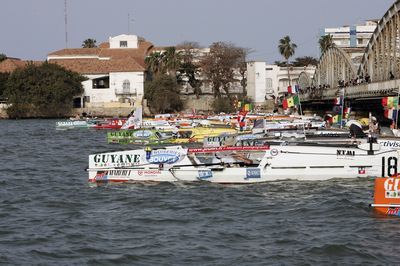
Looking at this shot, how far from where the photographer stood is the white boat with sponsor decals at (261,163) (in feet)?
94.6

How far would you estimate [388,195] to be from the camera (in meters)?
21.4

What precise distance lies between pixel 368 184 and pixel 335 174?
1.36m

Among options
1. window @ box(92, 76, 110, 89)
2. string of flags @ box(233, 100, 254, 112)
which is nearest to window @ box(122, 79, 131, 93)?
window @ box(92, 76, 110, 89)

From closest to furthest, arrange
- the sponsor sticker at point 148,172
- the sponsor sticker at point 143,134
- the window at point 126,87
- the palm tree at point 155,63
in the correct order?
the sponsor sticker at point 148,172
the sponsor sticker at point 143,134
the window at point 126,87
the palm tree at point 155,63

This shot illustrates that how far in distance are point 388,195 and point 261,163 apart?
8159 millimetres

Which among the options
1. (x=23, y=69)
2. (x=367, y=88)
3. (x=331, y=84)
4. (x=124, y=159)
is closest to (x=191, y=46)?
(x=23, y=69)

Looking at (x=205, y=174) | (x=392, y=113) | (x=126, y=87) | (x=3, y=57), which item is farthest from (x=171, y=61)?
(x=205, y=174)

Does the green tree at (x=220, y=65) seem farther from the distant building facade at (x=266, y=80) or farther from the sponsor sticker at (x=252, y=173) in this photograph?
the sponsor sticker at (x=252, y=173)

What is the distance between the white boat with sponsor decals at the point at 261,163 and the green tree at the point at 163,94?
93595 millimetres

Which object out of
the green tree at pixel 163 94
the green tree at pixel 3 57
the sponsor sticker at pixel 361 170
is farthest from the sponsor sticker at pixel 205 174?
the green tree at pixel 3 57

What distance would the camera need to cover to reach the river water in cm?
1852

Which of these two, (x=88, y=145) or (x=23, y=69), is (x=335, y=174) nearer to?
(x=88, y=145)

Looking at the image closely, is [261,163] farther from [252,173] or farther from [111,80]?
[111,80]

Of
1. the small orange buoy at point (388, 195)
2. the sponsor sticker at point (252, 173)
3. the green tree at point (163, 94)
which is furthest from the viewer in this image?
the green tree at point (163, 94)
